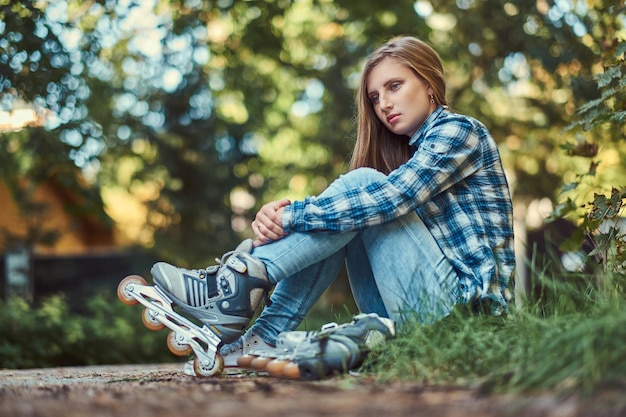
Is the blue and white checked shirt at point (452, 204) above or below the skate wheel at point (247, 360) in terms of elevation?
above

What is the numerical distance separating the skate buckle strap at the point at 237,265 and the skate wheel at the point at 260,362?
32 centimetres

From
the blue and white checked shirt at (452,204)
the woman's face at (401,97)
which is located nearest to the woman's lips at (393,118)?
the woman's face at (401,97)

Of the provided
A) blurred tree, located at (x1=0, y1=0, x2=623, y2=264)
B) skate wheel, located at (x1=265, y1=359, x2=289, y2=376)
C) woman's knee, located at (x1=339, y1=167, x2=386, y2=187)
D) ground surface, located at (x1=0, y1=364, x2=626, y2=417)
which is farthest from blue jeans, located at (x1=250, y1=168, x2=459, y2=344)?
blurred tree, located at (x1=0, y1=0, x2=623, y2=264)

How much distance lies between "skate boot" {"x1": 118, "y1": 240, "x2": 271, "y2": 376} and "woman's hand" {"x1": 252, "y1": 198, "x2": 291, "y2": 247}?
0.09 m

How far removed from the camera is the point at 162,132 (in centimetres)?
816

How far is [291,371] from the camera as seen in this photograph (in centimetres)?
220

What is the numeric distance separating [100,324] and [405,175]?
4.28 metres

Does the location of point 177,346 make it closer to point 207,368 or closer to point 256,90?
point 207,368

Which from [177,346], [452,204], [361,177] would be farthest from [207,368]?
[452,204]

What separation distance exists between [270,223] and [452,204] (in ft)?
2.22

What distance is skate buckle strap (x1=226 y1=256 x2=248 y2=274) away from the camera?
2568 mm

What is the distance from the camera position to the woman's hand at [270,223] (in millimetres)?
2580

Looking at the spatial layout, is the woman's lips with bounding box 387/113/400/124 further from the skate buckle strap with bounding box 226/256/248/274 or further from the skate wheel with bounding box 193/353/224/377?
the skate wheel with bounding box 193/353/224/377

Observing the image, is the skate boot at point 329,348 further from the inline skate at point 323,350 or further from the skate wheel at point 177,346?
the skate wheel at point 177,346
